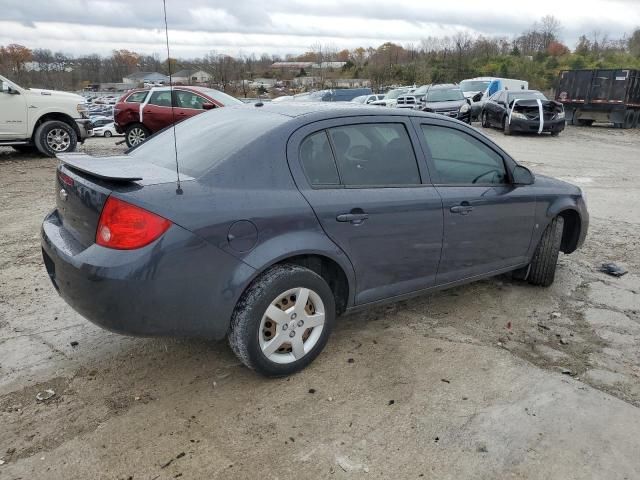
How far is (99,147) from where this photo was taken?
13695 mm

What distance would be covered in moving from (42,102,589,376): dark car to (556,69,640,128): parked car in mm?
20631

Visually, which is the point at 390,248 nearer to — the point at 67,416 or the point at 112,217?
the point at 112,217

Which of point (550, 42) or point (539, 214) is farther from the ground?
point (550, 42)

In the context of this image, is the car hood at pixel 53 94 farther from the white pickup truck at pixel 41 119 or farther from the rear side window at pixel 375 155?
the rear side window at pixel 375 155

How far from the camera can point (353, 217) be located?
10.6 ft

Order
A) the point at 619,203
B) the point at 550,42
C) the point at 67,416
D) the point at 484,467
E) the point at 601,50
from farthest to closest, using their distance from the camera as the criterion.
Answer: the point at 550,42 < the point at 601,50 < the point at 619,203 < the point at 67,416 < the point at 484,467

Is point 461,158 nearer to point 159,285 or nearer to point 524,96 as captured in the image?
point 159,285

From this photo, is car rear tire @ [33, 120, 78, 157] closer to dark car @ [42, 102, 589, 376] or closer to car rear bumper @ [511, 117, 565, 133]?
dark car @ [42, 102, 589, 376]

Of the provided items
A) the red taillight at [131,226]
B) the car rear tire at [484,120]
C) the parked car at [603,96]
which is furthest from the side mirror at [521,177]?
the parked car at [603,96]

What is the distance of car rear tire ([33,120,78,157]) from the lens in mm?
10625

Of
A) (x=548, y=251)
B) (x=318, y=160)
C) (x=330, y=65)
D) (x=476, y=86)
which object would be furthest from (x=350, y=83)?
(x=318, y=160)

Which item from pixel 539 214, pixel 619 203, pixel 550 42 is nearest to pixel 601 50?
pixel 550 42

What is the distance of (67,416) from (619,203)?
838 cm

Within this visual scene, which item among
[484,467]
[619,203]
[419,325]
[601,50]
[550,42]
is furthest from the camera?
[550,42]
